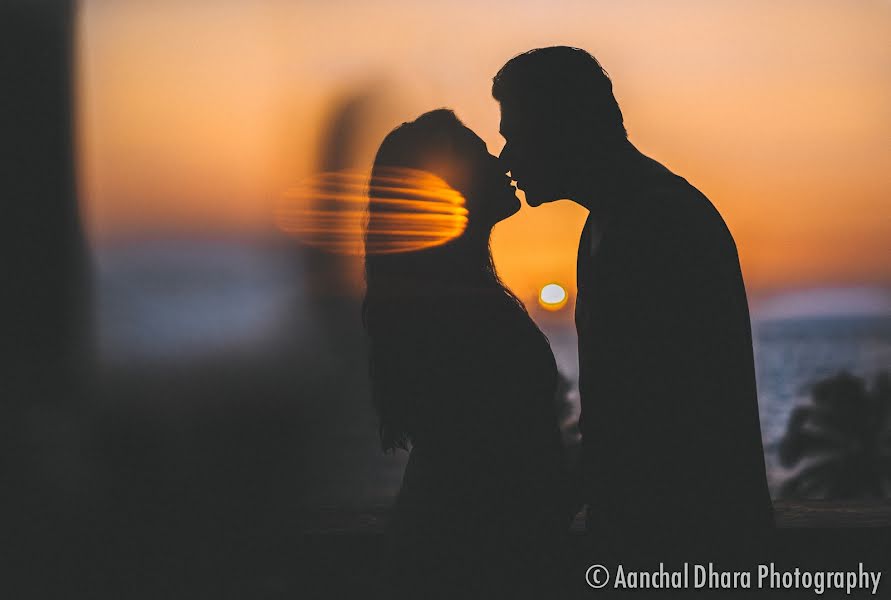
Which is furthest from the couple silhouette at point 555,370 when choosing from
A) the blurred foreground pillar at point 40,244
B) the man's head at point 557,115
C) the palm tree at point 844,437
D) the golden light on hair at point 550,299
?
the palm tree at point 844,437

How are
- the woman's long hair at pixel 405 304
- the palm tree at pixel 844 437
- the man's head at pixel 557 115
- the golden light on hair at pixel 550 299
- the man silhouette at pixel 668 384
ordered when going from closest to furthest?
the man silhouette at pixel 668 384 → the man's head at pixel 557 115 → the woman's long hair at pixel 405 304 → the golden light on hair at pixel 550 299 → the palm tree at pixel 844 437

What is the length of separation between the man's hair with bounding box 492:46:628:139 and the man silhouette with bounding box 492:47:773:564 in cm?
29

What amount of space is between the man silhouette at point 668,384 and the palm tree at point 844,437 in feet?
103

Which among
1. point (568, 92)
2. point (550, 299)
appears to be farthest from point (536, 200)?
point (550, 299)

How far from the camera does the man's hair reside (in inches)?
84.2

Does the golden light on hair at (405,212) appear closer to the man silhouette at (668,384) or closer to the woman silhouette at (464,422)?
the woman silhouette at (464,422)

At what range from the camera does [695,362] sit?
1.84m

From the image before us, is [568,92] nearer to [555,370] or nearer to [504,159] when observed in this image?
[504,159]

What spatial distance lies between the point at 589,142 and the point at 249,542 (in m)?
1.64

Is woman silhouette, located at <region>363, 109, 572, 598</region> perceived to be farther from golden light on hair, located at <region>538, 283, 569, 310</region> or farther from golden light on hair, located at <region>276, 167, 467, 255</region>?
golden light on hair, located at <region>538, 283, 569, 310</region>

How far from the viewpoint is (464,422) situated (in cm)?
222

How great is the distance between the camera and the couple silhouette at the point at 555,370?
184 cm

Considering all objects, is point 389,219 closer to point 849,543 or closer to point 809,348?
point 849,543

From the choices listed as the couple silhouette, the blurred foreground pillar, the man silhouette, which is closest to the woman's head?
the couple silhouette
